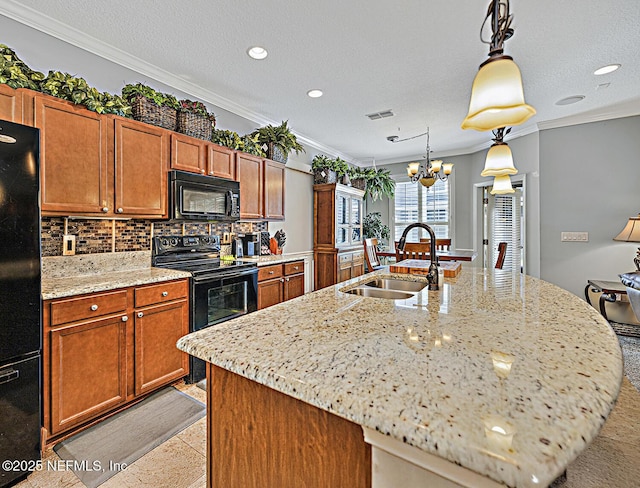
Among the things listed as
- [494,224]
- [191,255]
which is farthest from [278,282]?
[494,224]

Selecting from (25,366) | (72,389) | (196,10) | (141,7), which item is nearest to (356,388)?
(25,366)

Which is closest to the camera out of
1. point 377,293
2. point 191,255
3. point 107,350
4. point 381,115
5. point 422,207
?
point 377,293

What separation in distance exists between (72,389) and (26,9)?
2.58 m

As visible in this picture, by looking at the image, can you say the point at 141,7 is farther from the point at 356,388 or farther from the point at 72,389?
the point at 356,388

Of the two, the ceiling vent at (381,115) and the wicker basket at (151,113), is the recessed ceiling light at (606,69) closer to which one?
the ceiling vent at (381,115)

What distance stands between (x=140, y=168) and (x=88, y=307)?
1156 mm

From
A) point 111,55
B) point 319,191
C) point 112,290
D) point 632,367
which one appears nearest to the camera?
point 112,290

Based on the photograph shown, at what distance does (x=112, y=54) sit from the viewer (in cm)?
259

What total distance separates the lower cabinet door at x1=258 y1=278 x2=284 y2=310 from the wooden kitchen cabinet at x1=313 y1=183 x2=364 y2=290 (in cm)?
150

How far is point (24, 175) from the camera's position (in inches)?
63.3

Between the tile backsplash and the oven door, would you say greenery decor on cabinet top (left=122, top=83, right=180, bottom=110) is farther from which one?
the oven door

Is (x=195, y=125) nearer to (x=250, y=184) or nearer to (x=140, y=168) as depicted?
(x=140, y=168)

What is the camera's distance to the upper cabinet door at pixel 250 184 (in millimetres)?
3412

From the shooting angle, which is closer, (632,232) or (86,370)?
(86,370)
